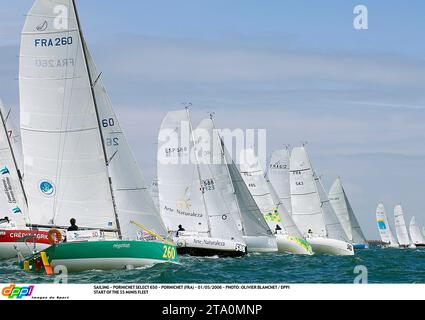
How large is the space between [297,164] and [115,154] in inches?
1585

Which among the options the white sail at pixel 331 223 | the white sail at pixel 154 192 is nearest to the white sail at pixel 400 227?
the white sail at pixel 331 223

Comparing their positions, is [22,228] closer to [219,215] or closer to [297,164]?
[219,215]

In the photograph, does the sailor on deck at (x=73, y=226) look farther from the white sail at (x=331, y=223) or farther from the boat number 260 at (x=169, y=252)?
the white sail at (x=331, y=223)

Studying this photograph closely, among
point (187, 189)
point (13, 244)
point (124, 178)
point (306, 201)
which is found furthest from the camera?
point (306, 201)

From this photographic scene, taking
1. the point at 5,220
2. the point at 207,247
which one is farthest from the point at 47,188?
the point at 5,220

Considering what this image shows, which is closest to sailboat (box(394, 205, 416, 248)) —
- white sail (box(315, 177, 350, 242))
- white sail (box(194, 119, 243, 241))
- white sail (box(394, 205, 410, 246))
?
white sail (box(394, 205, 410, 246))

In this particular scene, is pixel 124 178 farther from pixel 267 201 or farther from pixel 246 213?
pixel 267 201

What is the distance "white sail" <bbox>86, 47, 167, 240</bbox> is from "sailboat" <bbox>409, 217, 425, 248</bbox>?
387ft

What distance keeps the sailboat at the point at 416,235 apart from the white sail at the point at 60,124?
119960 mm

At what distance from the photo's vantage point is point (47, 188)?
2678cm

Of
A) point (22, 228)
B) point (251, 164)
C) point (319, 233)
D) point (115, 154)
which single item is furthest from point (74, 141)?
point (319, 233)

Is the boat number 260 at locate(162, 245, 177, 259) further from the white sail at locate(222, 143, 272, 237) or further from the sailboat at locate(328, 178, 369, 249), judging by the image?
the sailboat at locate(328, 178, 369, 249)

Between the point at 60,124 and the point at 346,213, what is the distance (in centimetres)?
6555

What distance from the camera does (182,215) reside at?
44.1 metres
